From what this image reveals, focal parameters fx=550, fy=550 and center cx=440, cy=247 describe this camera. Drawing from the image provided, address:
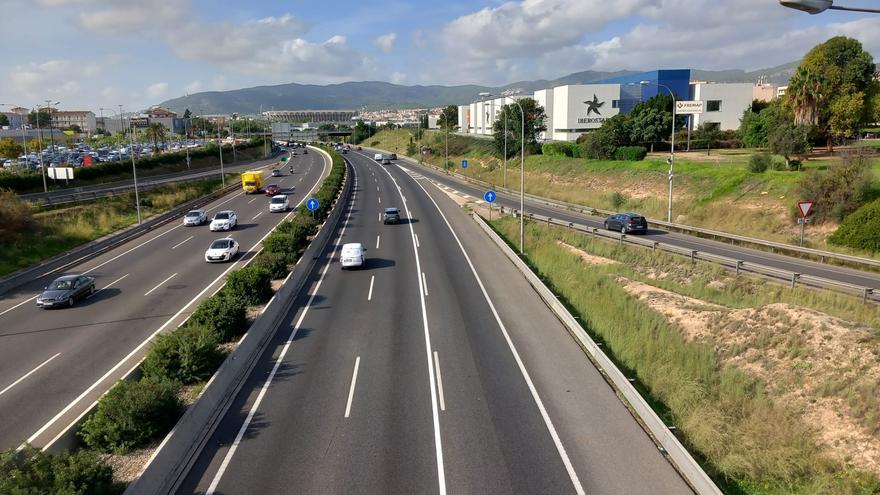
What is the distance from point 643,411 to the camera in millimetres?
14141

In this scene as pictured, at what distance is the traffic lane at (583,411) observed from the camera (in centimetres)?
1166

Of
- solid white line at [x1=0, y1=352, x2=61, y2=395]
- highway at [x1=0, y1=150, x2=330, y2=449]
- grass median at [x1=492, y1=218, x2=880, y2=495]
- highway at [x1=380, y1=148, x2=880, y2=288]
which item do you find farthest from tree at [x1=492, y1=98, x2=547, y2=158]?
solid white line at [x1=0, y1=352, x2=61, y2=395]

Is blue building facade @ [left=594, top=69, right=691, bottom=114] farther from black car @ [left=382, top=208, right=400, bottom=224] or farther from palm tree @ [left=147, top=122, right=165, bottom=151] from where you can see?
palm tree @ [left=147, top=122, right=165, bottom=151]

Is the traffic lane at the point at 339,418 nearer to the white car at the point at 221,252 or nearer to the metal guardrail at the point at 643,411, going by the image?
the metal guardrail at the point at 643,411

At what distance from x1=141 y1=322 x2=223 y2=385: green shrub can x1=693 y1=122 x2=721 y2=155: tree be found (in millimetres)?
72129

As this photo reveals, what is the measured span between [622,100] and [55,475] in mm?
100382

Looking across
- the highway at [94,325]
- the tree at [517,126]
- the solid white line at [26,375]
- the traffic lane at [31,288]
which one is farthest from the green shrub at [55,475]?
the tree at [517,126]

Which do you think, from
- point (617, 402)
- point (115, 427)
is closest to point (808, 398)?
point (617, 402)

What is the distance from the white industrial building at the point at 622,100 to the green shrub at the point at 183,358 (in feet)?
262

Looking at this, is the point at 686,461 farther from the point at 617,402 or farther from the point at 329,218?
the point at 329,218

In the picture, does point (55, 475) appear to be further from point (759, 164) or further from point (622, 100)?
point (622, 100)

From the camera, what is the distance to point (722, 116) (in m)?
88.9

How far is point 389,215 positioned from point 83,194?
1369 inches

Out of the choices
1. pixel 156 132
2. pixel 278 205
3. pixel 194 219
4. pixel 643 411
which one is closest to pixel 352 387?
pixel 643 411
